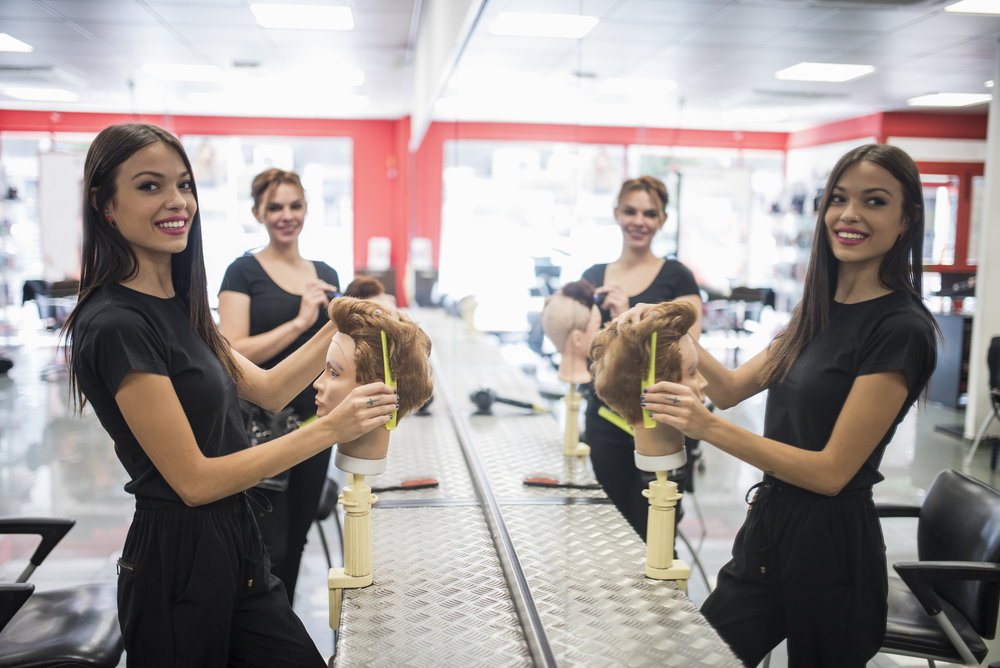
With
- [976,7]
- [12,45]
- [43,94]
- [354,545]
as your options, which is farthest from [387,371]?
[43,94]

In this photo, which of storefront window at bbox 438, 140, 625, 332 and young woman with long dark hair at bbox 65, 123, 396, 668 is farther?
storefront window at bbox 438, 140, 625, 332

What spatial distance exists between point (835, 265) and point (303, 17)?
6226 mm

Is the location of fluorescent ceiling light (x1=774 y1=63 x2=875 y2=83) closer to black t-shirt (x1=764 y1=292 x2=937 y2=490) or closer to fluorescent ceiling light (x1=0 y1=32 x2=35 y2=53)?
black t-shirt (x1=764 y1=292 x2=937 y2=490)

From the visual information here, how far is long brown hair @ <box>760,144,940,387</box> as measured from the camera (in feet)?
3.72

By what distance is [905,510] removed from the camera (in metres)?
1.35

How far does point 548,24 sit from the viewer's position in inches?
99.5

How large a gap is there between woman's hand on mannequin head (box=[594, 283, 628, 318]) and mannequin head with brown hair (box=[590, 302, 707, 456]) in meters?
0.54

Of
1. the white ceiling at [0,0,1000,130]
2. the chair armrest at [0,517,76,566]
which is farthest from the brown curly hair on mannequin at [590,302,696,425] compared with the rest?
the chair armrest at [0,517,76,566]

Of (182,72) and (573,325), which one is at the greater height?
(182,72)

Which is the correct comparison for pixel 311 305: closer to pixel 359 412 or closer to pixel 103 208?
pixel 103 208

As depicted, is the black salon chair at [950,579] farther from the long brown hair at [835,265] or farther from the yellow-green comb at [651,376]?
the yellow-green comb at [651,376]

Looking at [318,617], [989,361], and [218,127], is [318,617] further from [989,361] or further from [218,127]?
[218,127]

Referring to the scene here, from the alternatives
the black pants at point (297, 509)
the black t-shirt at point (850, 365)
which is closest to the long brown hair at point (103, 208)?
the black pants at point (297, 509)

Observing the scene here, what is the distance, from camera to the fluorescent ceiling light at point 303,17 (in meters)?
5.96
